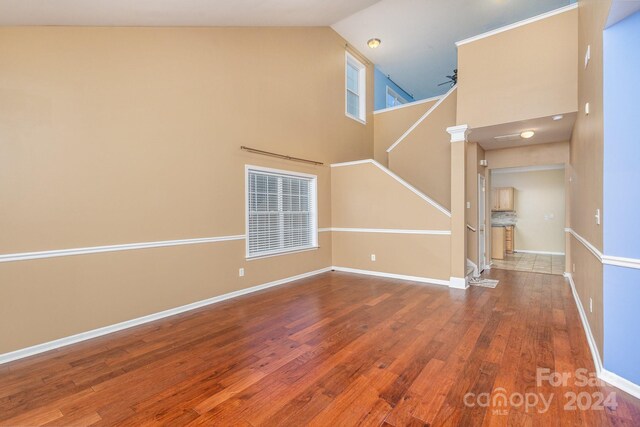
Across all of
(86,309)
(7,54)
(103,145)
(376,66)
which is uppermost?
(376,66)

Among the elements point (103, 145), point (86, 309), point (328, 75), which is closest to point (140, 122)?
point (103, 145)

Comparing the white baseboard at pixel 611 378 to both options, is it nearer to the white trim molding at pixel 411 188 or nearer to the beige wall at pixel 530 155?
the white trim molding at pixel 411 188

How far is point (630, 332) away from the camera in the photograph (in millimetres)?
1978

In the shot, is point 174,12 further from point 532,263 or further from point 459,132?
point 532,263

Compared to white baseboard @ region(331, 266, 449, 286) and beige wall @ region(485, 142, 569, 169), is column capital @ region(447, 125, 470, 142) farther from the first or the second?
white baseboard @ region(331, 266, 449, 286)

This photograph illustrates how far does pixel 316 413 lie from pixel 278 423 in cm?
24

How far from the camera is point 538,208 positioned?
8375mm

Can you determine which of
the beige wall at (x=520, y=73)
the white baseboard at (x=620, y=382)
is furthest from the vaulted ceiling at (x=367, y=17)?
the white baseboard at (x=620, y=382)

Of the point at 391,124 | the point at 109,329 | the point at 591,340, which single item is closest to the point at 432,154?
the point at 391,124

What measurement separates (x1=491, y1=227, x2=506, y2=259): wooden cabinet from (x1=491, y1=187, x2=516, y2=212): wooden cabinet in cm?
83

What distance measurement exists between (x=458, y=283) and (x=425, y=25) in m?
5.35

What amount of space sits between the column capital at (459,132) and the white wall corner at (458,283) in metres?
2.20

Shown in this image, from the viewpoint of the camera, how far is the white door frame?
19.2 feet

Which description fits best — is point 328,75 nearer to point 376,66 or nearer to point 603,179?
point 376,66
